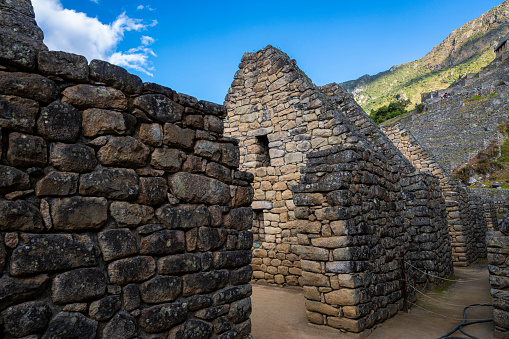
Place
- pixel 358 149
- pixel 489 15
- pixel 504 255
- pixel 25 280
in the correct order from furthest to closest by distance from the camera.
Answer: pixel 489 15
pixel 358 149
pixel 504 255
pixel 25 280

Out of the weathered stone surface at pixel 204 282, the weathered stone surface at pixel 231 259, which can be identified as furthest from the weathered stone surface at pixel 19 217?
the weathered stone surface at pixel 231 259

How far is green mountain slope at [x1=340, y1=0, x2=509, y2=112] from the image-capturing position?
78250 millimetres

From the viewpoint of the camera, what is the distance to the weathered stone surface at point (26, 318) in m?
1.70

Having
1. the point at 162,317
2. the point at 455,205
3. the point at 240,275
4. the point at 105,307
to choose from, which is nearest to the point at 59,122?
the point at 105,307

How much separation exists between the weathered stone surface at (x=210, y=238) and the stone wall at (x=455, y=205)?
1157 cm

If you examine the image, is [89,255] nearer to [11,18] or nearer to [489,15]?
[11,18]

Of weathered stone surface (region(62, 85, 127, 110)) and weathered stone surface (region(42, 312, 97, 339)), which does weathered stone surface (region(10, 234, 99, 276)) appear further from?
weathered stone surface (region(62, 85, 127, 110))

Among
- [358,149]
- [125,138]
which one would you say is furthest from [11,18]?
[358,149]

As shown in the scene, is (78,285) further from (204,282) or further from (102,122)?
(102,122)

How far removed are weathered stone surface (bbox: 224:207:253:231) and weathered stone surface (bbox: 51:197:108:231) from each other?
1.16m

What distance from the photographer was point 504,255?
15.6 ft

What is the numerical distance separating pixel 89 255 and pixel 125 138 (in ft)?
2.90

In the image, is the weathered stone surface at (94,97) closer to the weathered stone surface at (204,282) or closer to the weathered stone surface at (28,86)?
the weathered stone surface at (28,86)

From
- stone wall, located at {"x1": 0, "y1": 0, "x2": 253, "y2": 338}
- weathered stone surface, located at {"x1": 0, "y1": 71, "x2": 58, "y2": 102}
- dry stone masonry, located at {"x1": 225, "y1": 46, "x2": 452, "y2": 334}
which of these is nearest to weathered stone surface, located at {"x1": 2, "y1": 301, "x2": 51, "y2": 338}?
stone wall, located at {"x1": 0, "y1": 0, "x2": 253, "y2": 338}
